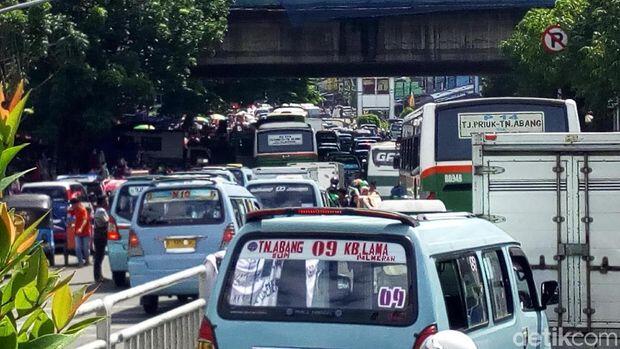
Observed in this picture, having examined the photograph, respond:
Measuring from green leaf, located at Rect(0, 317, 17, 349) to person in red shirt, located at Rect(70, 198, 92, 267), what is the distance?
70.6 ft

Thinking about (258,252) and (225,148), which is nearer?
(258,252)

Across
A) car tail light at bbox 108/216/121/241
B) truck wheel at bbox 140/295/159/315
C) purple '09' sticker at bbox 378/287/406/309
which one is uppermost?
purple '09' sticker at bbox 378/287/406/309

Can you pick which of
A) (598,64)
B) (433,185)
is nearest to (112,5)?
(598,64)

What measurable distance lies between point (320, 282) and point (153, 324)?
2289 mm

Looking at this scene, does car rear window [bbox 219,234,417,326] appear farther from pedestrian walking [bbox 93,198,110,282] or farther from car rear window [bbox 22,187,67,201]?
car rear window [bbox 22,187,67,201]

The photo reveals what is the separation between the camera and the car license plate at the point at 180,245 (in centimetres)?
1741

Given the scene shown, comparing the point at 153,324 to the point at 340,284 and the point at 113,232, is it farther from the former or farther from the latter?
the point at 113,232

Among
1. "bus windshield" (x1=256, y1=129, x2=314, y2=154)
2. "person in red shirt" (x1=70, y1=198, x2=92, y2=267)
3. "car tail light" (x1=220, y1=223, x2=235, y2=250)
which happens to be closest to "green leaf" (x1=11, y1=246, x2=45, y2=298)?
"car tail light" (x1=220, y1=223, x2=235, y2=250)

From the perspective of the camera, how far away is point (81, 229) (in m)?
25.9

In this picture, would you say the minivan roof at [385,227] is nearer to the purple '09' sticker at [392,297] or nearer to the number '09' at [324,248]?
the number '09' at [324,248]

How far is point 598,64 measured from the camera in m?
28.7

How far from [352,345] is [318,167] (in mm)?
33830

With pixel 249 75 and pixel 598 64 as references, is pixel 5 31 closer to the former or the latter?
pixel 598 64

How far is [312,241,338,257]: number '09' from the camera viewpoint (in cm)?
691
